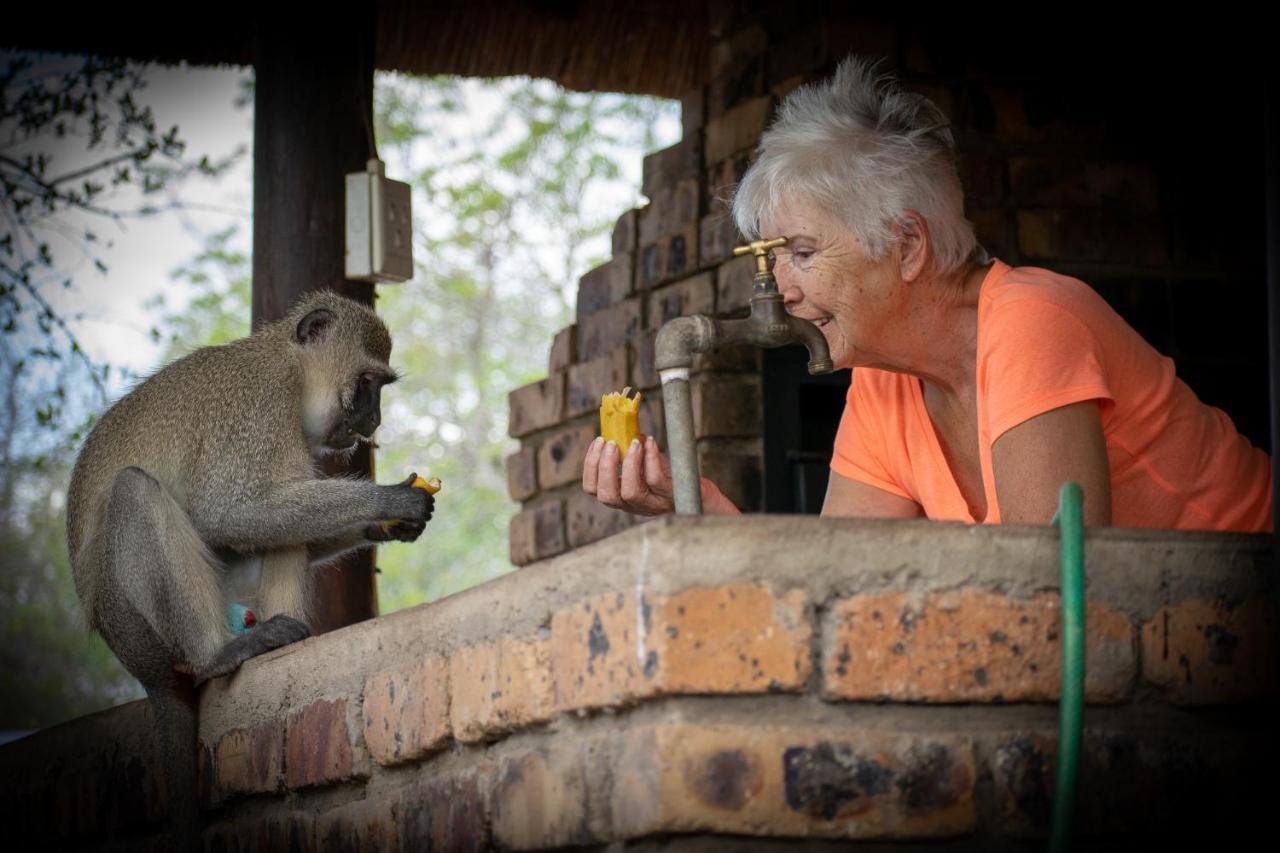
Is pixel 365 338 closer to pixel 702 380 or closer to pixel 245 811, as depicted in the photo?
pixel 702 380

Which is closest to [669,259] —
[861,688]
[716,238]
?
[716,238]

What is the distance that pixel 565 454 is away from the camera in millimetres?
4562

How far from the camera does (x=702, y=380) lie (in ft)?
13.4

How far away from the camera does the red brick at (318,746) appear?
247cm

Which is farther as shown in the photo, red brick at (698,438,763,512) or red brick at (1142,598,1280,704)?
red brick at (698,438,763,512)

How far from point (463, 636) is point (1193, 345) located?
8.51ft

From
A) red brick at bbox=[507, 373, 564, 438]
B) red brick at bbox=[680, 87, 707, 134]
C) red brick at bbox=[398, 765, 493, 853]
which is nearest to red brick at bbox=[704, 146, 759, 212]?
red brick at bbox=[680, 87, 707, 134]

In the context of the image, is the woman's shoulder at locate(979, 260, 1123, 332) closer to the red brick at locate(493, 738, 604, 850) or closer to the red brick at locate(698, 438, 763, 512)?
the red brick at locate(493, 738, 604, 850)

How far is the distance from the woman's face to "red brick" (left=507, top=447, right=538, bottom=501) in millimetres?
2155

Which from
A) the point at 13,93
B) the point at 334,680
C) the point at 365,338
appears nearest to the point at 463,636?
the point at 334,680

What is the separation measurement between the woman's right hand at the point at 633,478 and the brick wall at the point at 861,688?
60 cm

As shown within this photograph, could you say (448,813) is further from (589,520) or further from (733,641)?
(589,520)

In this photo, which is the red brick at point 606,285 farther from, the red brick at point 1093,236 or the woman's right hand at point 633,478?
the woman's right hand at point 633,478

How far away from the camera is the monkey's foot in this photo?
3.16m
